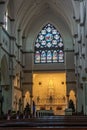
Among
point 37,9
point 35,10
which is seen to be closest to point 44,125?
point 35,10

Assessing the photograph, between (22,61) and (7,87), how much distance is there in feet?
36.8

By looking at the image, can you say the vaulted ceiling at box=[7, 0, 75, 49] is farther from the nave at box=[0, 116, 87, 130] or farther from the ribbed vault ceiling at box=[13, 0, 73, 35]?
the nave at box=[0, 116, 87, 130]

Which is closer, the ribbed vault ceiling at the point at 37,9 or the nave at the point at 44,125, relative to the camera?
the nave at the point at 44,125

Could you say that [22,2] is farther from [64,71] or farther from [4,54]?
[64,71]

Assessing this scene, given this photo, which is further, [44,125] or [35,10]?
[35,10]

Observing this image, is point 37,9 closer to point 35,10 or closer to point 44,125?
point 35,10

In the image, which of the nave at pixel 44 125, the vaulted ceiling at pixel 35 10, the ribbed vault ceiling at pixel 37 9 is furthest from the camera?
the ribbed vault ceiling at pixel 37 9

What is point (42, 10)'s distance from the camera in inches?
1965

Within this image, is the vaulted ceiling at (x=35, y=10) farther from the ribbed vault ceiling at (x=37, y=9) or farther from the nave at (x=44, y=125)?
the nave at (x=44, y=125)

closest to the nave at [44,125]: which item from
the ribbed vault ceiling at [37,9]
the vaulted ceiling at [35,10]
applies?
→ the vaulted ceiling at [35,10]

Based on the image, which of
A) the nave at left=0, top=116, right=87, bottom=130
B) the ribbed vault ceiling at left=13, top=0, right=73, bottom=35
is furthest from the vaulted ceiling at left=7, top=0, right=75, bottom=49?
→ the nave at left=0, top=116, right=87, bottom=130

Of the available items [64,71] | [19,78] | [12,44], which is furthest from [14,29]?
[64,71]

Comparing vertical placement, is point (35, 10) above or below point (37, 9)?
below

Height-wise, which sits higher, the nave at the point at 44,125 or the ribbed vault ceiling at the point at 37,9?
the ribbed vault ceiling at the point at 37,9
